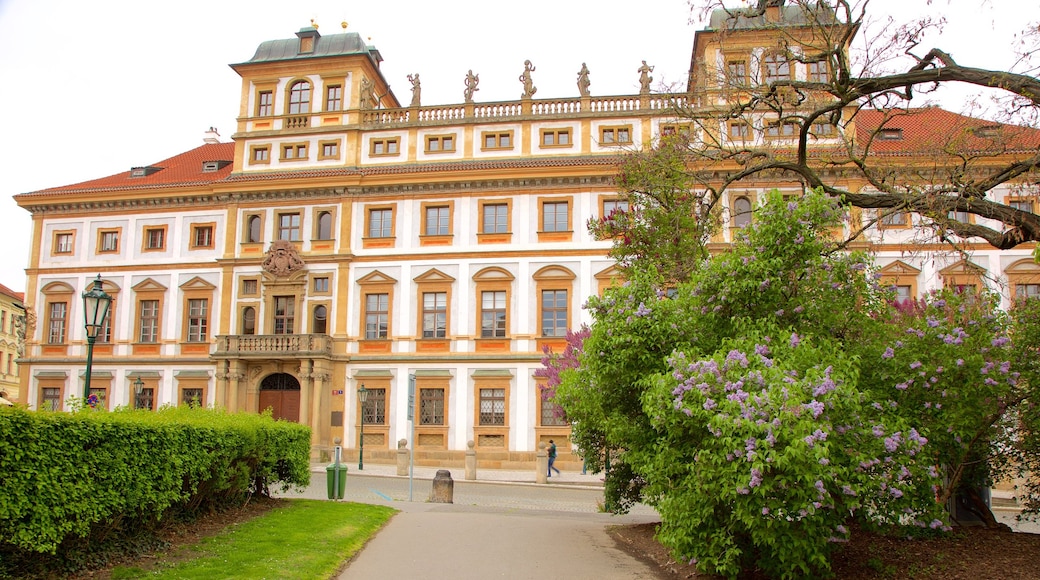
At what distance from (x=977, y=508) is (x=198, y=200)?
3710 cm

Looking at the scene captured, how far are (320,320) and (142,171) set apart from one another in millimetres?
14756

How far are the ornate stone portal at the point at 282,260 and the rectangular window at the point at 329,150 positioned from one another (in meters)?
4.60

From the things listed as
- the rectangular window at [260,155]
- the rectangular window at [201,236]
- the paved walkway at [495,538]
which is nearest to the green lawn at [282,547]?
the paved walkway at [495,538]

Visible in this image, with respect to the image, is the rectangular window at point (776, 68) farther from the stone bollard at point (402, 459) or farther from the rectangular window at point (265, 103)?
the rectangular window at point (265, 103)

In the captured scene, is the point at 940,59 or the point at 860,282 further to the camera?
the point at 940,59

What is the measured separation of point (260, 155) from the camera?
40688 mm

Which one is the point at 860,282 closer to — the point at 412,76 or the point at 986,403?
the point at 986,403

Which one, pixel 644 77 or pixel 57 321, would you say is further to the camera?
pixel 57 321

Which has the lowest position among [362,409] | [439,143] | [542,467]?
[542,467]

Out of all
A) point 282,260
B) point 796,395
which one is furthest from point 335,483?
point 282,260

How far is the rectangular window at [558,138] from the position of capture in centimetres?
3828

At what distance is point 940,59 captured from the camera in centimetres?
1192

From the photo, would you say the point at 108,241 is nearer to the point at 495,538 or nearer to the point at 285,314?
the point at 285,314

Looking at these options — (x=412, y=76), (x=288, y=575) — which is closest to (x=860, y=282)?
(x=288, y=575)
